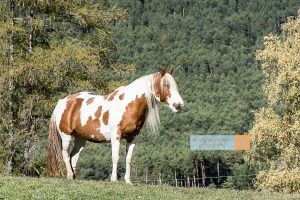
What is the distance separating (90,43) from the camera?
21344 mm

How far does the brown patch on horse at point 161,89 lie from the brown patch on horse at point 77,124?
Answer: 125cm

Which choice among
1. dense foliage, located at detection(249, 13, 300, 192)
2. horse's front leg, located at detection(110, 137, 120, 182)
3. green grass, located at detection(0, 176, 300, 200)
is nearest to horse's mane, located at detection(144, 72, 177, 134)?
horse's front leg, located at detection(110, 137, 120, 182)

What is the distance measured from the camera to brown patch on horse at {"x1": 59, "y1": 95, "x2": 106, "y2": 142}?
11141mm

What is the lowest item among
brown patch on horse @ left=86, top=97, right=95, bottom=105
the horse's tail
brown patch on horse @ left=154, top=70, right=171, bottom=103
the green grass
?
the green grass

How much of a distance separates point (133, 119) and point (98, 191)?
2154 mm

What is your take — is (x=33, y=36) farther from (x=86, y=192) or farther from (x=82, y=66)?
(x=86, y=192)

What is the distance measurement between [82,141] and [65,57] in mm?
7446

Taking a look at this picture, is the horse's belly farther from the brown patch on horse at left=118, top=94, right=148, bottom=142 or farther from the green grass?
the green grass

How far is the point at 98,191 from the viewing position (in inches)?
342

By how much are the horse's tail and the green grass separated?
2360 millimetres

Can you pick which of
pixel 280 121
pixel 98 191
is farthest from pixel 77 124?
pixel 280 121

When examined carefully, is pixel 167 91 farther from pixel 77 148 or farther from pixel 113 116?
pixel 77 148

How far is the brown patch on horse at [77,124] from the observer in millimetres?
11141

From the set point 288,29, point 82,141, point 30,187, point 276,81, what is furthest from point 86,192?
point 288,29
